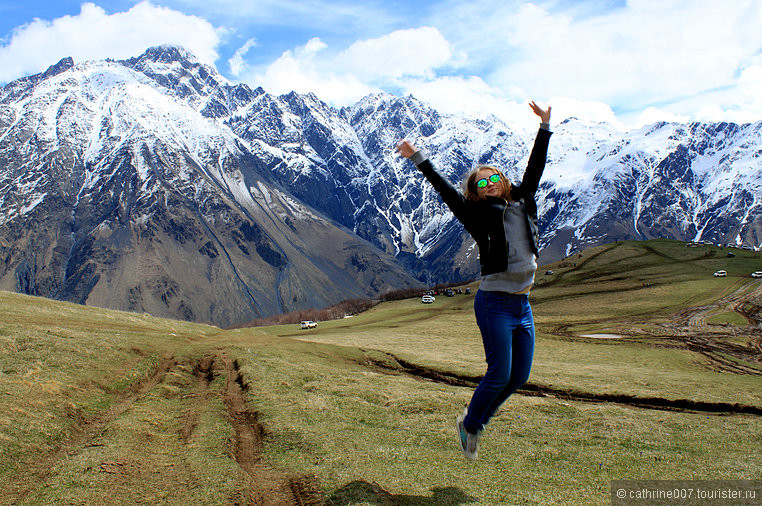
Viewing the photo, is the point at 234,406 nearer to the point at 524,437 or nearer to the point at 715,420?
the point at 524,437

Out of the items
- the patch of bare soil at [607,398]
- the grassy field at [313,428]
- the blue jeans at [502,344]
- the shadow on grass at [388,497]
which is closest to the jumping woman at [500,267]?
the blue jeans at [502,344]

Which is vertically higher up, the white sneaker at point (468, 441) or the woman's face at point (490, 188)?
the woman's face at point (490, 188)

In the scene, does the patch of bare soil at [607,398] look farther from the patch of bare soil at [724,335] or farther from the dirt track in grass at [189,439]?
the patch of bare soil at [724,335]

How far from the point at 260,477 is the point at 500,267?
262 inches

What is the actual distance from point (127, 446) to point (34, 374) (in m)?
7.82

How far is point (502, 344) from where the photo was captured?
8.08 metres

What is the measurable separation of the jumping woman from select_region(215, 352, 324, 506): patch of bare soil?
3615 millimetres

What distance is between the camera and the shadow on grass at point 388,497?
8.30 metres

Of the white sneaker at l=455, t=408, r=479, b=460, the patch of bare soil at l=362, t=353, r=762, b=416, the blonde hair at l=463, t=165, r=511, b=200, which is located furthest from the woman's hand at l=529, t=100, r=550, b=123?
the patch of bare soil at l=362, t=353, r=762, b=416

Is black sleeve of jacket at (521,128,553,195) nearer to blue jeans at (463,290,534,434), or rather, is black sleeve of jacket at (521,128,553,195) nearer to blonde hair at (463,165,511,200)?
blonde hair at (463,165,511,200)

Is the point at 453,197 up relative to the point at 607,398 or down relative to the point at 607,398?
up

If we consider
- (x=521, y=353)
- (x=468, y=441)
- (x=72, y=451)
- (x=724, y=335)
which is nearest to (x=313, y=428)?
(x=468, y=441)

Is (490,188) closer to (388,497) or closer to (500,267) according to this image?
(500,267)

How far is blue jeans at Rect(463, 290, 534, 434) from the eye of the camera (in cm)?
805
